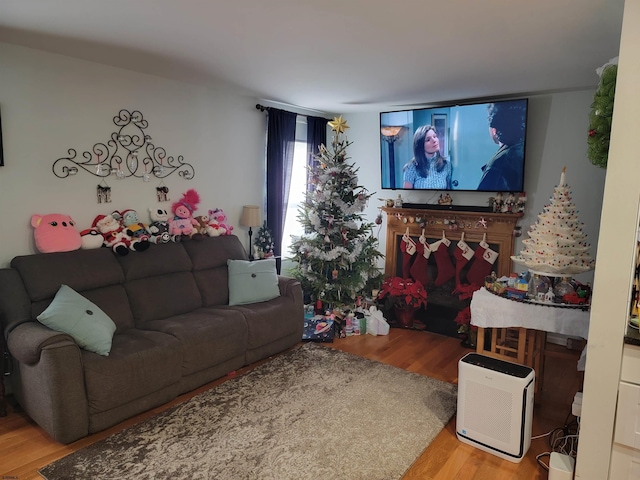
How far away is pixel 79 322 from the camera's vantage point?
2.68 meters

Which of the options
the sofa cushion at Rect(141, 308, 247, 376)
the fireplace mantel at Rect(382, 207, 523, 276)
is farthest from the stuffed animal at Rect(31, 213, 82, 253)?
the fireplace mantel at Rect(382, 207, 523, 276)

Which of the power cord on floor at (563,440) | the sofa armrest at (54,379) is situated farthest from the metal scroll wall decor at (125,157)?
the power cord on floor at (563,440)

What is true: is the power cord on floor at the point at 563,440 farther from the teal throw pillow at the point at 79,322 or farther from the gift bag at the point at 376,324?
the teal throw pillow at the point at 79,322

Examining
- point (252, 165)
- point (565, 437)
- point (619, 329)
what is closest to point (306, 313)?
point (252, 165)

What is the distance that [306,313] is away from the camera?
186 inches

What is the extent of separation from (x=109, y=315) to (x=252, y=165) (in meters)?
2.27

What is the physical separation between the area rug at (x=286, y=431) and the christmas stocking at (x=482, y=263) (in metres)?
1.53

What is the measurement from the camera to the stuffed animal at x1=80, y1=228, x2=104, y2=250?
3348 millimetres

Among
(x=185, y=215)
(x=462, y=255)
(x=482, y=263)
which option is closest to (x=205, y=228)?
(x=185, y=215)

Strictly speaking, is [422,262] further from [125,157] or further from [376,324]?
[125,157]

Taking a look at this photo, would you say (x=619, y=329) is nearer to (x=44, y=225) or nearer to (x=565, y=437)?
(x=565, y=437)

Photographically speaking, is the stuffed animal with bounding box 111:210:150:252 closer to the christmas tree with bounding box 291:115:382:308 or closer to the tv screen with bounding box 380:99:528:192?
the christmas tree with bounding box 291:115:382:308

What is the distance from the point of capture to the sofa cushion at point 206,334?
3.08 m

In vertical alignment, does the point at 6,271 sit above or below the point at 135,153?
below
